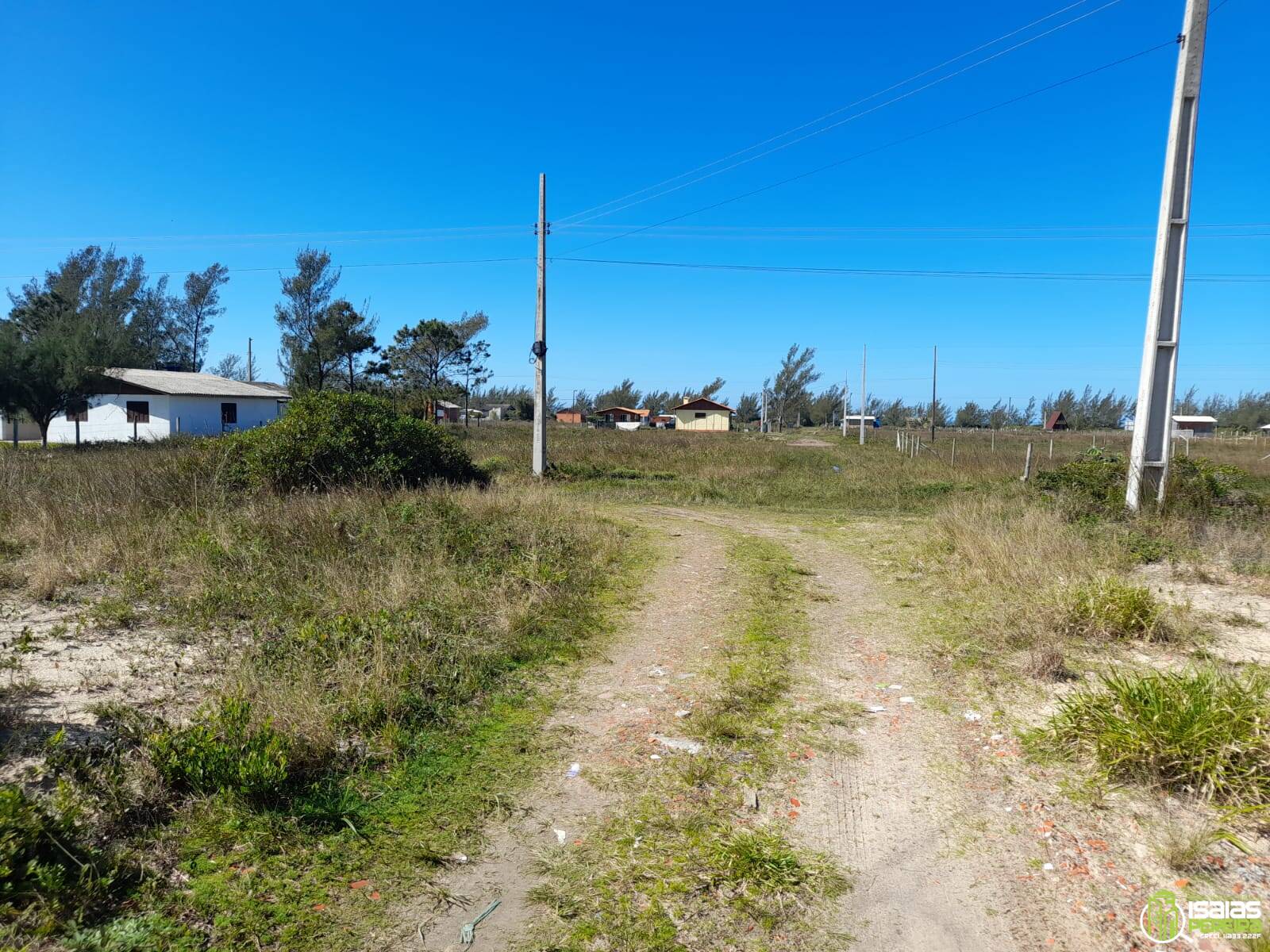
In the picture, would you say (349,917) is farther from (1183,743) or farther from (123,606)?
(123,606)

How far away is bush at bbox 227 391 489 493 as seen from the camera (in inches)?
423

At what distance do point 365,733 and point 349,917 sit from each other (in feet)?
4.77

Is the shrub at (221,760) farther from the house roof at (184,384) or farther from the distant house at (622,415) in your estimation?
the distant house at (622,415)

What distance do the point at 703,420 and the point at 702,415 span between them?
92 cm

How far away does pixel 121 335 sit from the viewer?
35.0 meters

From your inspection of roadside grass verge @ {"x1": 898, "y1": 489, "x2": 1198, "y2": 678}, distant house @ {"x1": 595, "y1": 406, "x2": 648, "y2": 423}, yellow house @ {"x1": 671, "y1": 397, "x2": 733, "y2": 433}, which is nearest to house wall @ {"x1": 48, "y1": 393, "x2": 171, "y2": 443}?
roadside grass verge @ {"x1": 898, "y1": 489, "x2": 1198, "y2": 678}

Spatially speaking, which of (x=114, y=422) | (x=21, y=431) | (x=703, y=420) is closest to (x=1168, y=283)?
(x=114, y=422)

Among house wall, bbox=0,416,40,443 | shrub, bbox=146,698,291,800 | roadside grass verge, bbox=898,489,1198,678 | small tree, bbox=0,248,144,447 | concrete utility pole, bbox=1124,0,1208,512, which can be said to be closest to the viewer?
shrub, bbox=146,698,291,800

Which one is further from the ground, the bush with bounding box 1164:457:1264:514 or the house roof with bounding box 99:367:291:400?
the house roof with bounding box 99:367:291:400

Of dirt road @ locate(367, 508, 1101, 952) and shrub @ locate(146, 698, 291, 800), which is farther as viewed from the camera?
shrub @ locate(146, 698, 291, 800)

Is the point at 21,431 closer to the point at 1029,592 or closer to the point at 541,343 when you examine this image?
the point at 541,343

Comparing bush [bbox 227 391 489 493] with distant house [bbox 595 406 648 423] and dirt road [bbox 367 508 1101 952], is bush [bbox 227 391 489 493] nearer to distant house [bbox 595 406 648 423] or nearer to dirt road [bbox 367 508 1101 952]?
dirt road [bbox 367 508 1101 952]

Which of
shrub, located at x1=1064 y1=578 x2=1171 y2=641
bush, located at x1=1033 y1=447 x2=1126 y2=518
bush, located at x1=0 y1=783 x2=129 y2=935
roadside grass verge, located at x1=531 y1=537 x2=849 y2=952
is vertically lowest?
roadside grass verge, located at x1=531 y1=537 x2=849 y2=952

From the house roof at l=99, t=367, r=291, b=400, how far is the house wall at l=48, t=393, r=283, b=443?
347 mm
